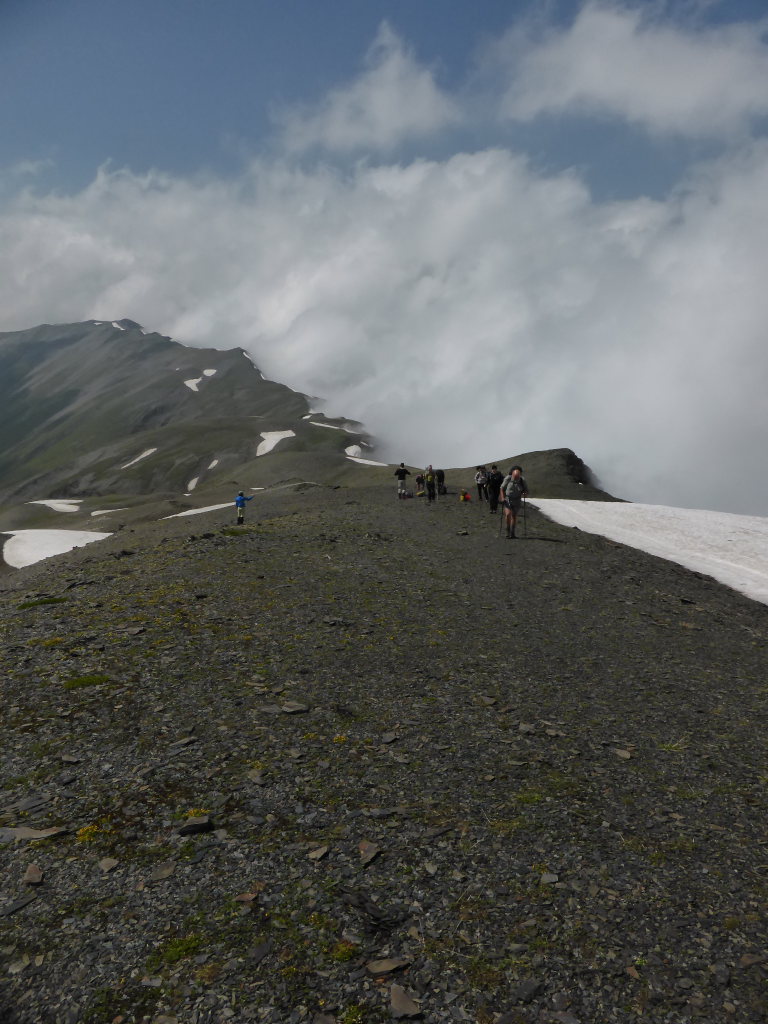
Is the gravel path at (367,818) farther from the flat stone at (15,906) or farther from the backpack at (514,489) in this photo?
the backpack at (514,489)

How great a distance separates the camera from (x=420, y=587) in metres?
22.2

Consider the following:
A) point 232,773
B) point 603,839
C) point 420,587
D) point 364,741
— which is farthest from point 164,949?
point 420,587

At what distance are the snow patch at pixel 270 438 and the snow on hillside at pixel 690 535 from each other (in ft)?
420

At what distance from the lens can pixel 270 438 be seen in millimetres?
179375

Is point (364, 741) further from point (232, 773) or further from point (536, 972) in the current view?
point (536, 972)

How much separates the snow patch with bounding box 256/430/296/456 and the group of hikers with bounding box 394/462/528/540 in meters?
122

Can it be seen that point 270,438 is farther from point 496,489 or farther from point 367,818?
point 367,818

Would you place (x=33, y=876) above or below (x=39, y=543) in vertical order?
above

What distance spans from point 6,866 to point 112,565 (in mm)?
16323

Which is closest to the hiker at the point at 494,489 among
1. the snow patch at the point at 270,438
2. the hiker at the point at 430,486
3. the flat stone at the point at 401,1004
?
the hiker at the point at 430,486

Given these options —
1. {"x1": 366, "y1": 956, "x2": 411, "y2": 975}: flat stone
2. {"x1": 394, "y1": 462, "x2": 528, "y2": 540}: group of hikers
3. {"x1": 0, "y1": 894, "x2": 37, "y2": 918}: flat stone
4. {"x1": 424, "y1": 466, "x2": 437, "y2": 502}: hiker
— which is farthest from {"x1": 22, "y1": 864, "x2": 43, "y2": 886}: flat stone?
{"x1": 424, "y1": 466, "x2": 437, "y2": 502}: hiker

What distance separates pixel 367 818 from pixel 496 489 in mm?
33858

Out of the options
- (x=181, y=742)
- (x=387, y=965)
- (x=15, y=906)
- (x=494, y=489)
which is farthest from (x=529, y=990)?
(x=494, y=489)

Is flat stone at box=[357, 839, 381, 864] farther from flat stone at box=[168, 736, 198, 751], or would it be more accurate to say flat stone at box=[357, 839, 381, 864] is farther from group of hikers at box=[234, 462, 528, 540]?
group of hikers at box=[234, 462, 528, 540]
